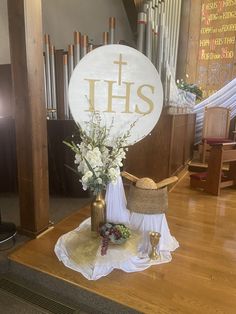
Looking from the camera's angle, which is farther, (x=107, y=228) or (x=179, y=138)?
(x=179, y=138)

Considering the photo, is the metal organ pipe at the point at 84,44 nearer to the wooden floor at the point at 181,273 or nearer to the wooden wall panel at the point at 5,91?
the wooden wall panel at the point at 5,91

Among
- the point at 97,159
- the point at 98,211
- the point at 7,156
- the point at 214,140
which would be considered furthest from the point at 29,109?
the point at 214,140

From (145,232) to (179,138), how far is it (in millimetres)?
1911

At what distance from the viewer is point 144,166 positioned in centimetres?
328

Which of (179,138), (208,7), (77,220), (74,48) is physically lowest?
(77,220)

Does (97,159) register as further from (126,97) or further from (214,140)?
(214,140)

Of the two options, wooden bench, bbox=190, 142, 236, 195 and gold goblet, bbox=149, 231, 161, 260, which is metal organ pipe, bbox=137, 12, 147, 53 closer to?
wooden bench, bbox=190, 142, 236, 195

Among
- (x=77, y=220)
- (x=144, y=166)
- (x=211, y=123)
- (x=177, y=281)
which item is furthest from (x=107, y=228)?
(x=211, y=123)

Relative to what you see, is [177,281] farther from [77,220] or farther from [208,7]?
[208,7]

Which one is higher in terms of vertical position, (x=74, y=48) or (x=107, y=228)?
(x=74, y=48)

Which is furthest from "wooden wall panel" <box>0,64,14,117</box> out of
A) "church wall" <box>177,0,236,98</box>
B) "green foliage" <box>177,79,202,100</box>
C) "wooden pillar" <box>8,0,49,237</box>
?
"church wall" <box>177,0,236,98</box>

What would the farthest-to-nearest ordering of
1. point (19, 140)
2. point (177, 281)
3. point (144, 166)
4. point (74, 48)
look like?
point (144, 166)
point (74, 48)
point (19, 140)
point (177, 281)

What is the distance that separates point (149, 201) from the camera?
185 cm

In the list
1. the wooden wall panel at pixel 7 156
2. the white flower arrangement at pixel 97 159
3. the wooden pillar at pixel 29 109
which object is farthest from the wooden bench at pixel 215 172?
the wooden wall panel at pixel 7 156
